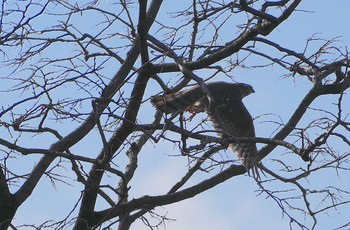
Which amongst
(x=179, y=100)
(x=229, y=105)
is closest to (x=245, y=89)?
(x=229, y=105)

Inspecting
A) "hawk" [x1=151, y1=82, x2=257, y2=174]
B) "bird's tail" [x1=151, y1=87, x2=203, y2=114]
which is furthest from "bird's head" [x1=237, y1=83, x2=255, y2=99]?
"bird's tail" [x1=151, y1=87, x2=203, y2=114]

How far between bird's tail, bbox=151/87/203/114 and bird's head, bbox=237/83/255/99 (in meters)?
1.64

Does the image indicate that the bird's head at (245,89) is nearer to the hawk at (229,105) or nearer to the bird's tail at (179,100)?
the hawk at (229,105)

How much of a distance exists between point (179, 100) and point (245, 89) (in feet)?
8.97

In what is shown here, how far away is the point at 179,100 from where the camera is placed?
33.2 feet

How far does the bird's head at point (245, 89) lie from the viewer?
12.5 meters

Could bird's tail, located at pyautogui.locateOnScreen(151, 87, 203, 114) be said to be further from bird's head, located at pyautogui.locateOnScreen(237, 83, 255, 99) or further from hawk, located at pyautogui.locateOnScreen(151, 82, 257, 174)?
bird's head, located at pyautogui.locateOnScreen(237, 83, 255, 99)

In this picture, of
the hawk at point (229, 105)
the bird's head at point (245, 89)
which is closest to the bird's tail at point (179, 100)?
the hawk at point (229, 105)

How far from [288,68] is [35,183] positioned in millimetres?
2674

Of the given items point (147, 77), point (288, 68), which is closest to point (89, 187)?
point (147, 77)

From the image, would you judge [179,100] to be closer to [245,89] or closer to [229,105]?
[229,105]

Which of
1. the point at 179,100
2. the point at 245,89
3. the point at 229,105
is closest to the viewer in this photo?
the point at 179,100

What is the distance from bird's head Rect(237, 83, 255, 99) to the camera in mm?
12459

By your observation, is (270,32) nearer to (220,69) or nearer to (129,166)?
(220,69)
